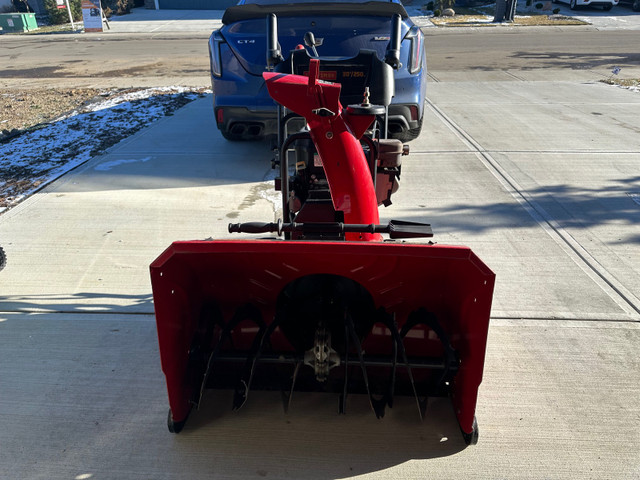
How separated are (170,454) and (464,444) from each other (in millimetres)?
1343

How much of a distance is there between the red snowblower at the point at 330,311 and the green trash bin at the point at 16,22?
26.9 metres

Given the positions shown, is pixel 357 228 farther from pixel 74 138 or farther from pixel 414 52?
pixel 74 138

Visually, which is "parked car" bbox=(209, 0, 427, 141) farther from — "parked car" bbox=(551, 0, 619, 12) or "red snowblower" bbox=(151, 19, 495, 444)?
"parked car" bbox=(551, 0, 619, 12)

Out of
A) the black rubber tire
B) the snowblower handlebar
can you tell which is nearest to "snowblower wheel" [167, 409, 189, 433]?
the snowblower handlebar

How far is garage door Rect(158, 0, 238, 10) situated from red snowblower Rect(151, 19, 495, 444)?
2960 centimetres

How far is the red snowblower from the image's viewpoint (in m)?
2.24

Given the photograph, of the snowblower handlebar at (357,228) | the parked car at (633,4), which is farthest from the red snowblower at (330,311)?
the parked car at (633,4)

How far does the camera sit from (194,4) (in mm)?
29422

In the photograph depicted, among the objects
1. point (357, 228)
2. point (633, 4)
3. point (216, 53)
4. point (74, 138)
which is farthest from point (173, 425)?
point (633, 4)

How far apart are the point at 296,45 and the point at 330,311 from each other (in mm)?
3738

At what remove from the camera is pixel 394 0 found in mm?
5762

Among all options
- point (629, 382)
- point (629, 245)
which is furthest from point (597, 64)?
point (629, 382)

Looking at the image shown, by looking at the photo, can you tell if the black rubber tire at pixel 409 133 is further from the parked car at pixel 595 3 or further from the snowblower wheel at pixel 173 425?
the parked car at pixel 595 3

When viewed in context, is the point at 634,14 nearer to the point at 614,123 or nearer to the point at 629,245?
the point at 614,123
